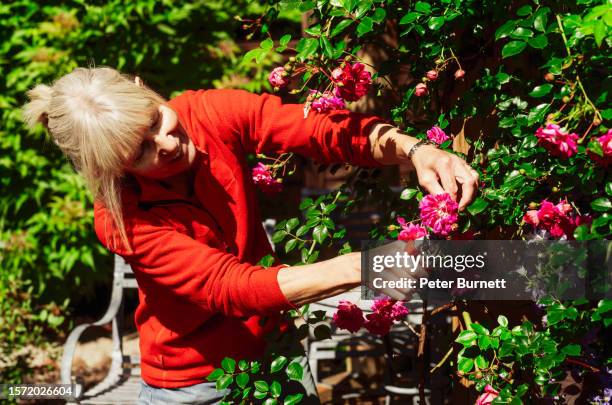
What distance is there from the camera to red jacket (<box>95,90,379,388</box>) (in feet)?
5.83

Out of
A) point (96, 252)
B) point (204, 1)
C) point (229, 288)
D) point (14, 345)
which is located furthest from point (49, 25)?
point (229, 288)

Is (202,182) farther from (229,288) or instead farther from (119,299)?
(119,299)

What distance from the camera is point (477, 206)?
167 cm

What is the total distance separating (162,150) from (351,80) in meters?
0.49

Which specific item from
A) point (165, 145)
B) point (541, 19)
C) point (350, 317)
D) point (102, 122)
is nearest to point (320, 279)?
point (350, 317)

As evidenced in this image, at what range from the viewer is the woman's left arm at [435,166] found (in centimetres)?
160

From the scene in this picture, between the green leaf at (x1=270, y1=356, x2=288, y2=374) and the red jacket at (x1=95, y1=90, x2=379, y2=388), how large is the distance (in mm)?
129

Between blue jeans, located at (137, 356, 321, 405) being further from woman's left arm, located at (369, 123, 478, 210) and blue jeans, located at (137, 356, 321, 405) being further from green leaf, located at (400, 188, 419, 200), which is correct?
woman's left arm, located at (369, 123, 478, 210)

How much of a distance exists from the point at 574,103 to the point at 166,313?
1.22 m

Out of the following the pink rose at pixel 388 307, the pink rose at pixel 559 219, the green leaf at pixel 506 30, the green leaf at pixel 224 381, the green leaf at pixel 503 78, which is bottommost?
the green leaf at pixel 224 381

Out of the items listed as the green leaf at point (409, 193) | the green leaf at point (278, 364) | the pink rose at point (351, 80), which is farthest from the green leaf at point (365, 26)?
the green leaf at point (278, 364)

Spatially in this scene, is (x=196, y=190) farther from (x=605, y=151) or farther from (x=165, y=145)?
(x=605, y=151)

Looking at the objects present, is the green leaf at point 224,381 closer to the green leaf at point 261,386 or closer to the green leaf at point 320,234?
the green leaf at point 261,386

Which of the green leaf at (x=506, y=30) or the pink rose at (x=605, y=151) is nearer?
the pink rose at (x=605, y=151)
